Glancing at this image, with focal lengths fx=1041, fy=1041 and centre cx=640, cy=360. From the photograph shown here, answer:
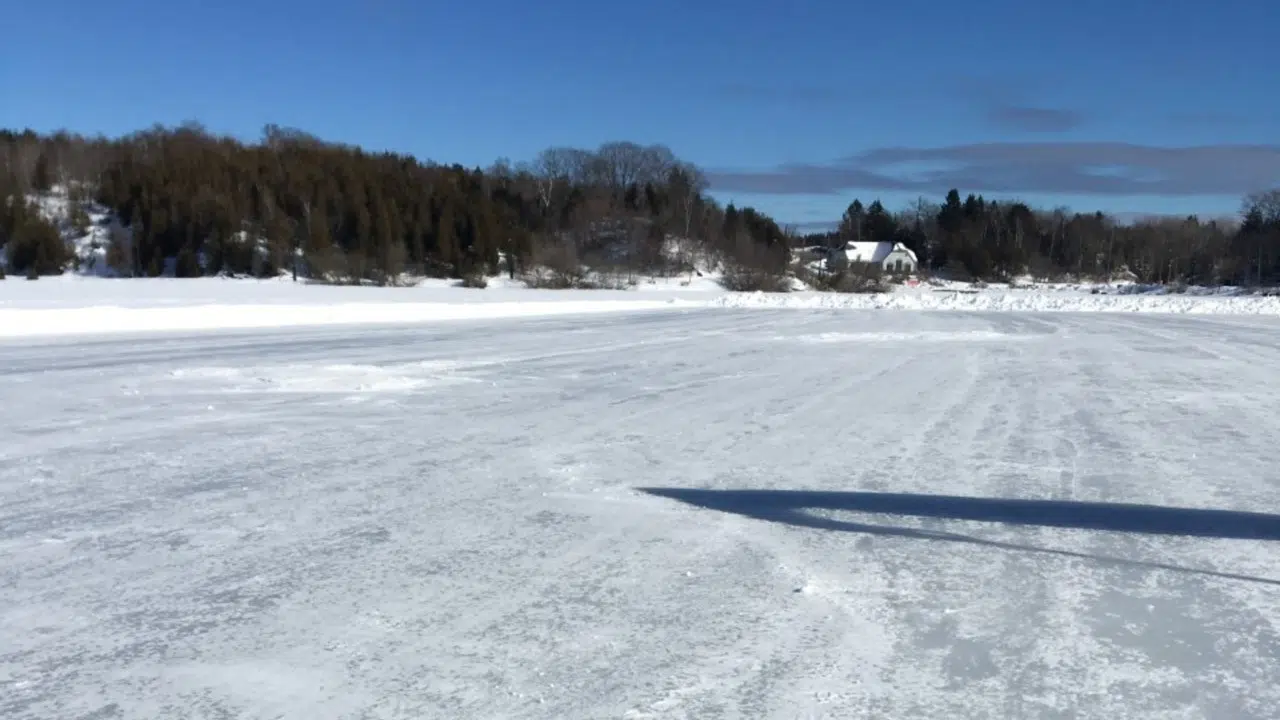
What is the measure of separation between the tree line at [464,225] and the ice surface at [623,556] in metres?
47.8

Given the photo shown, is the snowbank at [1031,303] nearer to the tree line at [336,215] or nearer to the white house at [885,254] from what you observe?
the tree line at [336,215]

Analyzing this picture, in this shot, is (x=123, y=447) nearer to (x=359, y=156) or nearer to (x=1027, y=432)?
(x=1027, y=432)

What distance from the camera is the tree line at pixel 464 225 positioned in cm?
5991

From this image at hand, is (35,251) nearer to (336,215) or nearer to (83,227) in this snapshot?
(83,227)

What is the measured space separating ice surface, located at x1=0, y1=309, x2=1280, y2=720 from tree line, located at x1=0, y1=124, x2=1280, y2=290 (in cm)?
4780

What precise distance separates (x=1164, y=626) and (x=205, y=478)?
16.7 feet

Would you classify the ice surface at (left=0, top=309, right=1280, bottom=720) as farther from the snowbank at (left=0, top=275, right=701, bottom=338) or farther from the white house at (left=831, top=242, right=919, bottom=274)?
the white house at (left=831, top=242, right=919, bottom=274)

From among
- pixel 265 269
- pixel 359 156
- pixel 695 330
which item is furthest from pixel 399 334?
pixel 359 156

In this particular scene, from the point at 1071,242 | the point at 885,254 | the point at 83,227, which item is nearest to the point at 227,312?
the point at 83,227

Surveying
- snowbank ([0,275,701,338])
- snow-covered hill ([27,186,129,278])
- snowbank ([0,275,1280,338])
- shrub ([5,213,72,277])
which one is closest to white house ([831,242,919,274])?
snowbank ([0,275,1280,338])

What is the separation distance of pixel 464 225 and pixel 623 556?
6389 cm

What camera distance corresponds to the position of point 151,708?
10.1ft

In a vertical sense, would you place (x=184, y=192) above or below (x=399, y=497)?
above

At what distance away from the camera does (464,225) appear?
6681 centimetres
